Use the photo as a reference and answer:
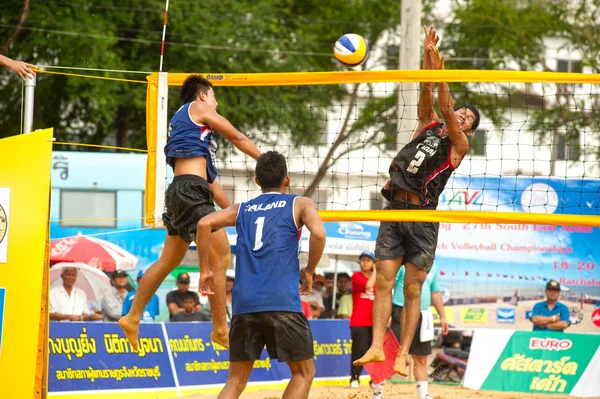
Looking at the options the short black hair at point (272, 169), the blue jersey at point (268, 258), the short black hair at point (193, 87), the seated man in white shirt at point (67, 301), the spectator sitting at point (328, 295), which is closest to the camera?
the blue jersey at point (268, 258)

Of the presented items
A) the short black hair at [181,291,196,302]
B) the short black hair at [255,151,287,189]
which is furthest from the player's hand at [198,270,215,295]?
the short black hair at [181,291,196,302]

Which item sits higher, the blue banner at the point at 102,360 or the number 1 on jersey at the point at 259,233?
the number 1 on jersey at the point at 259,233

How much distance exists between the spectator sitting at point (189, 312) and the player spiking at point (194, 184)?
4.35 metres

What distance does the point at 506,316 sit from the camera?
1473 centimetres

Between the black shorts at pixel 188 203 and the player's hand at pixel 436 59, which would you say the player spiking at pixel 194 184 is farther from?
the player's hand at pixel 436 59

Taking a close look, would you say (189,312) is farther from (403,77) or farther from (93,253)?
(403,77)

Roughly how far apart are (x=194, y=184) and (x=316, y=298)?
8698 millimetres

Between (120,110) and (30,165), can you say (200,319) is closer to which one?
(30,165)

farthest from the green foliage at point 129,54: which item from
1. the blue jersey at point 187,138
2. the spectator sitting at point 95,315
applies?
the blue jersey at point 187,138

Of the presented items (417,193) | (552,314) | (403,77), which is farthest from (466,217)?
(552,314)

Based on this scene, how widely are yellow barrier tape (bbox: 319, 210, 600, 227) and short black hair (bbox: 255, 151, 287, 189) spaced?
1.61 metres

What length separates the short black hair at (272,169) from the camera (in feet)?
20.1

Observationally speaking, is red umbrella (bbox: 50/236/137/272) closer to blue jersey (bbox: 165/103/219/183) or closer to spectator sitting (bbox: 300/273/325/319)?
spectator sitting (bbox: 300/273/325/319)

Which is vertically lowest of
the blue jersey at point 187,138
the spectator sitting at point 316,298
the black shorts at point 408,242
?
the spectator sitting at point 316,298
